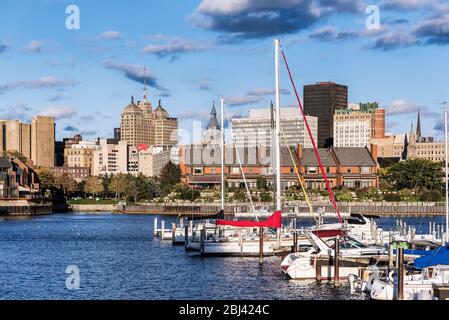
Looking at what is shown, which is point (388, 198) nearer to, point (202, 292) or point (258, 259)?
point (258, 259)

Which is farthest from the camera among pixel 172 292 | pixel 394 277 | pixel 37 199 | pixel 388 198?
pixel 37 199

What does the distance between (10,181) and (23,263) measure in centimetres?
11619

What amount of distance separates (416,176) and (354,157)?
15013 mm

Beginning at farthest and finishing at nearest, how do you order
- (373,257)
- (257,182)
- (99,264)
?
(257,182) → (99,264) → (373,257)

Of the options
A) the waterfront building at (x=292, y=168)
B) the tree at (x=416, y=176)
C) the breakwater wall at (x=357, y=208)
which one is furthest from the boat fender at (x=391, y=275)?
the waterfront building at (x=292, y=168)

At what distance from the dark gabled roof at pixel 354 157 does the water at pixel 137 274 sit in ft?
298

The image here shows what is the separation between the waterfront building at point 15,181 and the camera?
174625 mm

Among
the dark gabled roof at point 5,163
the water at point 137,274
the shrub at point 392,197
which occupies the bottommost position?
the water at point 137,274

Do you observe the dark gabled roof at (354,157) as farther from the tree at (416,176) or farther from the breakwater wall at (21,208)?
the breakwater wall at (21,208)

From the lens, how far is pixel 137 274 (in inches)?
2243

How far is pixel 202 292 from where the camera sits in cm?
4872

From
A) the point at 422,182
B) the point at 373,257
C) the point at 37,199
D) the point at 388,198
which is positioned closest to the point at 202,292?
the point at 373,257

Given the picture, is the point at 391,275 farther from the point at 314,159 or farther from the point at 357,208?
the point at 314,159

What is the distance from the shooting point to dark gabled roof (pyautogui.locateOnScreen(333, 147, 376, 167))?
171 meters
